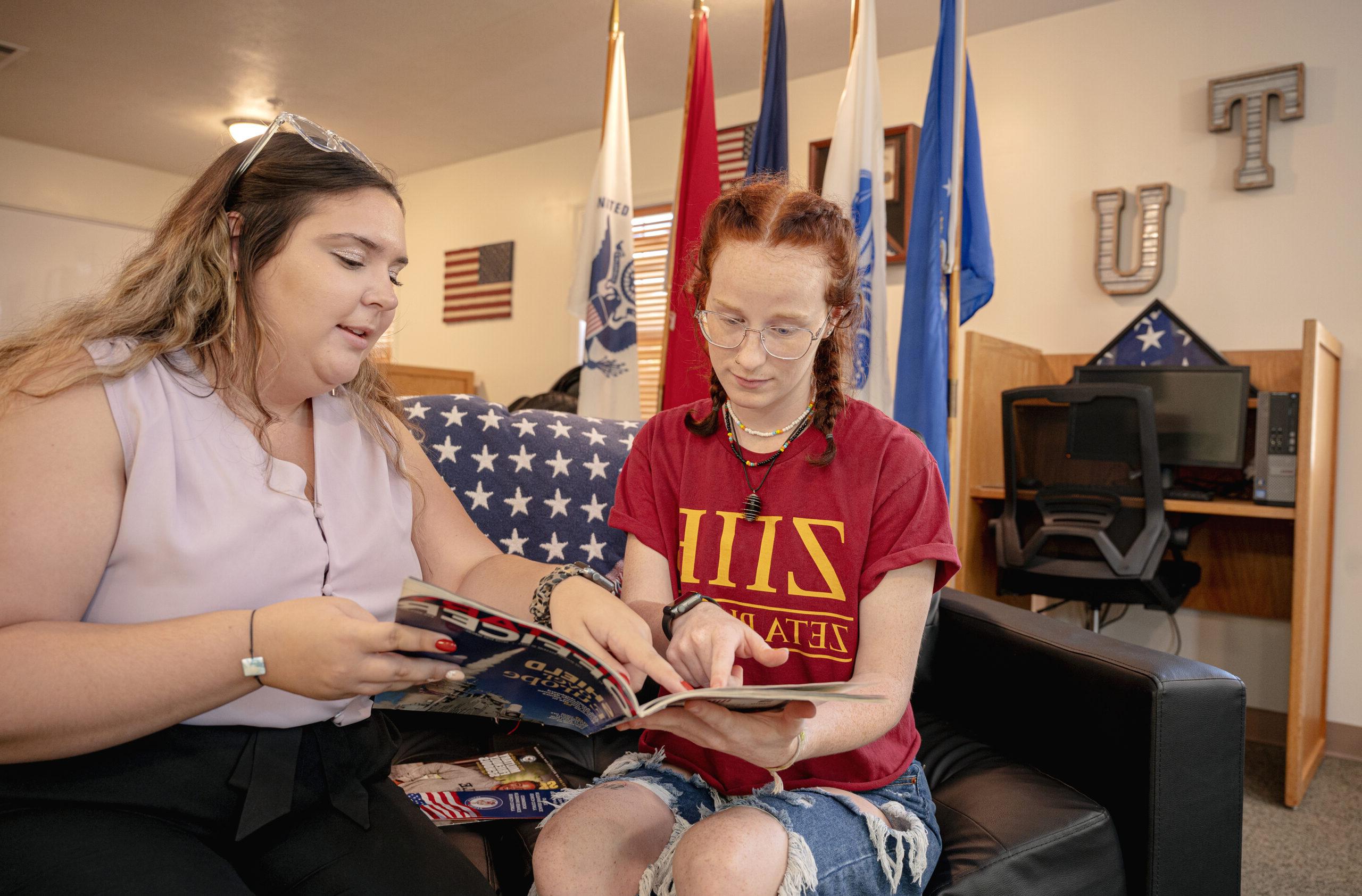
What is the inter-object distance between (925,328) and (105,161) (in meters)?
6.80

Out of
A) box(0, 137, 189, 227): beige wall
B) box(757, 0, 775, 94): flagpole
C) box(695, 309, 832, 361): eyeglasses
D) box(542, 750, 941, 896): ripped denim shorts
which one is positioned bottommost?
box(542, 750, 941, 896): ripped denim shorts

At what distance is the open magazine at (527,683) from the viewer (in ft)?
2.19

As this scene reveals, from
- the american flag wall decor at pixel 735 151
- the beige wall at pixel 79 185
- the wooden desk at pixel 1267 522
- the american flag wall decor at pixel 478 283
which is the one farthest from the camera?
the beige wall at pixel 79 185

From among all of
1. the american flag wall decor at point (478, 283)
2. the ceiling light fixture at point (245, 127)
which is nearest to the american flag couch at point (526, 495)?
the ceiling light fixture at point (245, 127)

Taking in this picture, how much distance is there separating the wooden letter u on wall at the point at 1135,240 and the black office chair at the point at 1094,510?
830 mm

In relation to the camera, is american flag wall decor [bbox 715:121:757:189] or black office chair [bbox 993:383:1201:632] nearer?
black office chair [bbox 993:383:1201:632]

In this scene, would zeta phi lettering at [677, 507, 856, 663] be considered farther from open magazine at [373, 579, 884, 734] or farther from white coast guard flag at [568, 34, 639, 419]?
white coast guard flag at [568, 34, 639, 419]

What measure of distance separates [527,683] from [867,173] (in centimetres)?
263

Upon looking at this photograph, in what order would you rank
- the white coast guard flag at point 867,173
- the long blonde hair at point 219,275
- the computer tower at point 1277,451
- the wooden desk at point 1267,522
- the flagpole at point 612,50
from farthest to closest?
1. the flagpole at point 612,50
2. the white coast guard flag at point 867,173
3. the computer tower at point 1277,451
4. the wooden desk at point 1267,522
5. the long blonde hair at point 219,275

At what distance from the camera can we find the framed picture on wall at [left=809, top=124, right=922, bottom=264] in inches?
156

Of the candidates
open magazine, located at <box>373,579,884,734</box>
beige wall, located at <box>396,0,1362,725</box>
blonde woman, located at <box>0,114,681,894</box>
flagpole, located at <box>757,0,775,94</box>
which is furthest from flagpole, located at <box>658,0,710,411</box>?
open magazine, located at <box>373,579,884,734</box>

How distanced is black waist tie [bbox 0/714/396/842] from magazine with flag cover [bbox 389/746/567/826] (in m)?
0.19

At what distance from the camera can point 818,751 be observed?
0.94m

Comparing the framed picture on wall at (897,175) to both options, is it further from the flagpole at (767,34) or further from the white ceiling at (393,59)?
the flagpole at (767,34)
